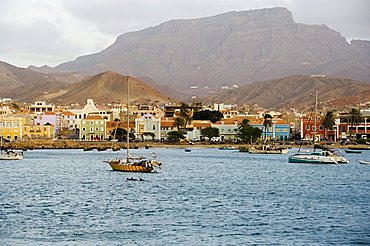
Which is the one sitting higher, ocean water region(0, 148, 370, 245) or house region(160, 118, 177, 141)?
house region(160, 118, 177, 141)

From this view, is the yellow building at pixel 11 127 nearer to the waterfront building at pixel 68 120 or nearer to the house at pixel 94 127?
the house at pixel 94 127

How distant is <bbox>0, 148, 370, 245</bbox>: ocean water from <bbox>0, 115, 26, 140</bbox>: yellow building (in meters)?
68.7

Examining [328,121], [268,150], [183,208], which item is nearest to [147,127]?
[328,121]

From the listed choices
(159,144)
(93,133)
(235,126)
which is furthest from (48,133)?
(235,126)

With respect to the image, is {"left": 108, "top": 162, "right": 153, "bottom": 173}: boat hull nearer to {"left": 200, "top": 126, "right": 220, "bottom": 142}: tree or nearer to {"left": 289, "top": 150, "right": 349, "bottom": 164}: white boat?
{"left": 289, "top": 150, "right": 349, "bottom": 164}: white boat

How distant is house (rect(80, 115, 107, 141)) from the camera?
14788cm

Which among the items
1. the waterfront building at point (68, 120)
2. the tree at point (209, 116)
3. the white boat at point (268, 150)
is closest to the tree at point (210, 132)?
the tree at point (209, 116)

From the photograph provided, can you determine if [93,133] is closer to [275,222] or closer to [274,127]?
[274,127]

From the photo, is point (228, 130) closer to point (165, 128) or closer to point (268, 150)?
point (165, 128)

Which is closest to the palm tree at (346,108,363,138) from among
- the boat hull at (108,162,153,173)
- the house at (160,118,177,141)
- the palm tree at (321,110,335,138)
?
the palm tree at (321,110,335,138)

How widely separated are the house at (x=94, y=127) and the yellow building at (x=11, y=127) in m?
14.0

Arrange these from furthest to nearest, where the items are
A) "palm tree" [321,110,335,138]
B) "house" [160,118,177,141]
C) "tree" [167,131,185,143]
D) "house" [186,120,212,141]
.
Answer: "house" [160,118,177,141] < "house" [186,120,212,141] < "tree" [167,131,185,143] < "palm tree" [321,110,335,138]

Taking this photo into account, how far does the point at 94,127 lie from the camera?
148125 mm

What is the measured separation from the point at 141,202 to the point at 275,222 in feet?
30.5
